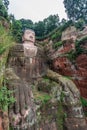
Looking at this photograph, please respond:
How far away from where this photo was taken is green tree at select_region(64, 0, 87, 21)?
23.5 metres

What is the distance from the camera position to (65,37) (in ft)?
45.6

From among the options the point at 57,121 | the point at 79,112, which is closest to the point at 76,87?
the point at 79,112

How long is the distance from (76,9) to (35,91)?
15.1 metres

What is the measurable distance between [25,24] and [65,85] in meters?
13.3

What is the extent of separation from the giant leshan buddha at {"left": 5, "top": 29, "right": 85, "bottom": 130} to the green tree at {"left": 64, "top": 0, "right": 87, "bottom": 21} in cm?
1181

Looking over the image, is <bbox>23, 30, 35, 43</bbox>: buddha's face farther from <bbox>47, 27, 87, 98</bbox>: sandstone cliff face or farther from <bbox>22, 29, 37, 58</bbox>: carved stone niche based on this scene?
<bbox>47, 27, 87, 98</bbox>: sandstone cliff face

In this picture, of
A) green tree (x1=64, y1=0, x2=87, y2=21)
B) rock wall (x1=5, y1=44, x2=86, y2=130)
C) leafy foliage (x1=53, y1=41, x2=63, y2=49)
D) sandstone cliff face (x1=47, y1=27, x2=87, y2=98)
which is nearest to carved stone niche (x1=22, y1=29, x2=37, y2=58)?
rock wall (x1=5, y1=44, x2=86, y2=130)

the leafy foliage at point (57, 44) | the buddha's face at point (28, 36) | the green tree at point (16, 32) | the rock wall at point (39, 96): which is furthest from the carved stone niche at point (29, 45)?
the leafy foliage at point (57, 44)

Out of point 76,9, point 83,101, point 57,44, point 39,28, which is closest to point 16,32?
point 57,44

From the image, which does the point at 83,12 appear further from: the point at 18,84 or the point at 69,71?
the point at 18,84

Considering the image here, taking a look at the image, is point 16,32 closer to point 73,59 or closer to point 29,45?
point 29,45

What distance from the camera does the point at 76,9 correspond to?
2369cm

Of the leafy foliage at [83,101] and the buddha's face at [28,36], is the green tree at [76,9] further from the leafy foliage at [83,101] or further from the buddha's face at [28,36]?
the leafy foliage at [83,101]

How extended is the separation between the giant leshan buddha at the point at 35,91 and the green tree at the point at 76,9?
38.7ft
